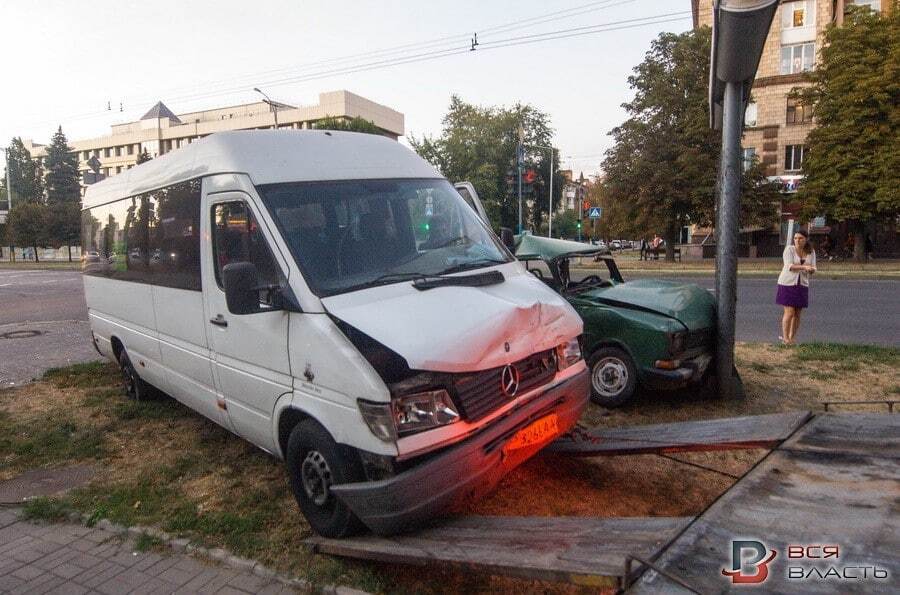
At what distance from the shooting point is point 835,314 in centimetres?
1279

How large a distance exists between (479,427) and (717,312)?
4.08m

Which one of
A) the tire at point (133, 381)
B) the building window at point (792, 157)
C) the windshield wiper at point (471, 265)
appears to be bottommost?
the tire at point (133, 381)

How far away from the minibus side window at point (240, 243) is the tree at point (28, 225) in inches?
2614

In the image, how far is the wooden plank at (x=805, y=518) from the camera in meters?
2.07

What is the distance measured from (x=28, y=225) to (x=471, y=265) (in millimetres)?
69507

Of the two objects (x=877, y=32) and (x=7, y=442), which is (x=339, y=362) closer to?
(x=7, y=442)

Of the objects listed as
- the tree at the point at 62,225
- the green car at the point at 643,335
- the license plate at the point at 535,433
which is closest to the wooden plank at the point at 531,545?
the license plate at the point at 535,433


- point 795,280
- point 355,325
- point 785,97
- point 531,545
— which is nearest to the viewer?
point 531,545

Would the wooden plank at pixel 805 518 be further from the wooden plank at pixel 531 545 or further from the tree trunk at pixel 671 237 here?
the tree trunk at pixel 671 237

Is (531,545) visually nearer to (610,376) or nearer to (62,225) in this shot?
(610,376)

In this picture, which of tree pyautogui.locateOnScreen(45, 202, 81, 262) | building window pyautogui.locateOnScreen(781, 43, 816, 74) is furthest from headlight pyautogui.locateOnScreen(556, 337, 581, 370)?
tree pyautogui.locateOnScreen(45, 202, 81, 262)

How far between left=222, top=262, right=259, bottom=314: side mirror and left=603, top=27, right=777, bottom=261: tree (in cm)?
3268

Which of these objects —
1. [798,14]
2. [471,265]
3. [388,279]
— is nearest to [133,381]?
[388,279]

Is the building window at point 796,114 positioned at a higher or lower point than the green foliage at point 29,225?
higher
